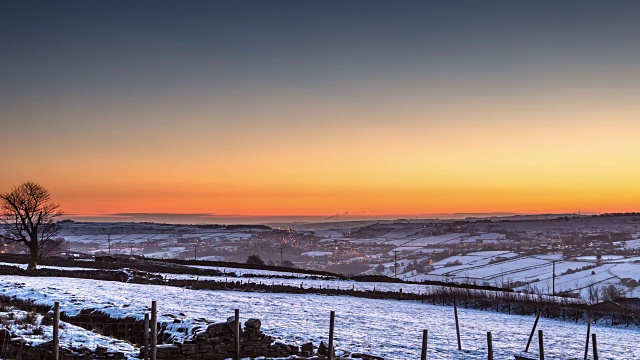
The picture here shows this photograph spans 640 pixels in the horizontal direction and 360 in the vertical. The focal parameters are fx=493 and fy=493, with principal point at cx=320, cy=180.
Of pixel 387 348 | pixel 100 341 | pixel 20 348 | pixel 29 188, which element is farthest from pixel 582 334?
pixel 29 188

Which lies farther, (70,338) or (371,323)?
(371,323)

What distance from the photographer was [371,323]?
34.2 metres

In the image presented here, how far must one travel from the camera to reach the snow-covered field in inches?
1035

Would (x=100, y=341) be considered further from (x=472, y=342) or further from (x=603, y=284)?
(x=603, y=284)

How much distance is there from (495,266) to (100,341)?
144830 mm

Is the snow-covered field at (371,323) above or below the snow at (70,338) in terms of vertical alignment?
below

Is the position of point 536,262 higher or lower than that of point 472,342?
lower

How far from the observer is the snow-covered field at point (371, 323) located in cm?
2630

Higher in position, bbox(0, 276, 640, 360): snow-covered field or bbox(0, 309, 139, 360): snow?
bbox(0, 309, 139, 360): snow

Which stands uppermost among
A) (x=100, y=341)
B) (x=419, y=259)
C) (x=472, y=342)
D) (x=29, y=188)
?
(x=29, y=188)

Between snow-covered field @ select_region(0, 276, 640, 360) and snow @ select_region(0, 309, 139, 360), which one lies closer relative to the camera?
snow @ select_region(0, 309, 139, 360)

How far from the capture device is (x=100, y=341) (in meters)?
21.2

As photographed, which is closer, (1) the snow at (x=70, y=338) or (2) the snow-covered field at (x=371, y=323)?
(1) the snow at (x=70, y=338)

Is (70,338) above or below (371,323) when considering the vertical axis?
above
